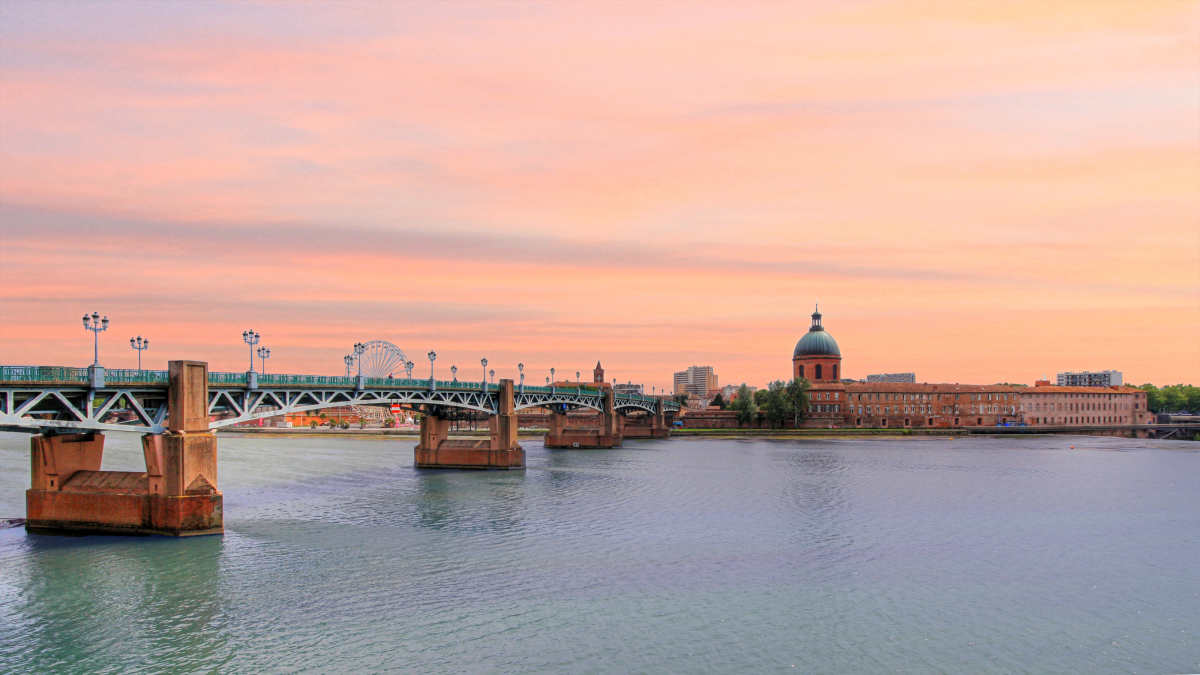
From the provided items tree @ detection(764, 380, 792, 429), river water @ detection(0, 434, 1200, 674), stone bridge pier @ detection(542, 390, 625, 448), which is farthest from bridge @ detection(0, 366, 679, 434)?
tree @ detection(764, 380, 792, 429)

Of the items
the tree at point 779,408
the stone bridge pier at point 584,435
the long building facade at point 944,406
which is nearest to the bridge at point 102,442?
the stone bridge pier at point 584,435

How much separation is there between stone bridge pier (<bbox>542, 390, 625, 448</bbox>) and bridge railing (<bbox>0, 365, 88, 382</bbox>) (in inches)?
3919

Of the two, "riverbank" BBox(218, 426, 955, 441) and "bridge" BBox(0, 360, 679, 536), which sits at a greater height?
"bridge" BBox(0, 360, 679, 536)

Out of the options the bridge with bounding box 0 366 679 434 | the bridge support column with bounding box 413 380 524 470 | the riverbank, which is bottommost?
the riverbank

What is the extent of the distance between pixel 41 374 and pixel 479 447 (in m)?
54.8

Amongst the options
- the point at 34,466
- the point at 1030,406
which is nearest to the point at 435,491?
the point at 34,466

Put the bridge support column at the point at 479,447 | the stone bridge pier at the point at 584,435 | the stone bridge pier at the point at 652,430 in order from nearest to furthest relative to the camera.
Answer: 1. the bridge support column at the point at 479,447
2. the stone bridge pier at the point at 584,435
3. the stone bridge pier at the point at 652,430

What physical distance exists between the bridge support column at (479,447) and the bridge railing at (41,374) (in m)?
50.0

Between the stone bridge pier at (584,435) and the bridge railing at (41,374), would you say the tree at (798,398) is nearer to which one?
the stone bridge pier at (584,435)

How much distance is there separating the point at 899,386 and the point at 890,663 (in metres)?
181

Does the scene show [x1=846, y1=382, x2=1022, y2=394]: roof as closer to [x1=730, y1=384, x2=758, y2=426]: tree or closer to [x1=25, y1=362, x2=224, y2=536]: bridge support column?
[x1=730, y1=384, x2=758, y2=426]: tree

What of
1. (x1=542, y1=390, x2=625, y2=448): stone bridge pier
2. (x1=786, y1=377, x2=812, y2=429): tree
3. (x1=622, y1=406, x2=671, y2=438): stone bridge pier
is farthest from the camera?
(x1=786, y1=377, x2=812, y2=429): tree

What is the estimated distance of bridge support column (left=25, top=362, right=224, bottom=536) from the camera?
45906mm

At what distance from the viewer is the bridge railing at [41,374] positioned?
42375 mm
